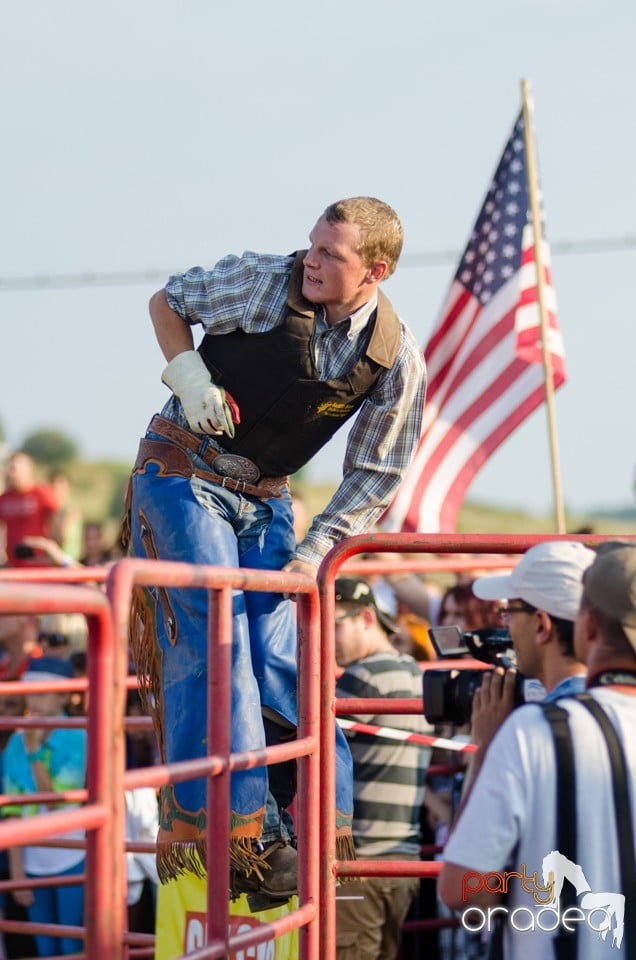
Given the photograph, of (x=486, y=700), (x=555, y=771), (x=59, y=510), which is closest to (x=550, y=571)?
(x=486, y=700)

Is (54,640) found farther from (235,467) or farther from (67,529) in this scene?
(235,467)

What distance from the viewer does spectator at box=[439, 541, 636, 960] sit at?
2633mm

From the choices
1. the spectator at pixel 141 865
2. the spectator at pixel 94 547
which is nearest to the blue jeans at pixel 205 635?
the spectator at pixel 141 865

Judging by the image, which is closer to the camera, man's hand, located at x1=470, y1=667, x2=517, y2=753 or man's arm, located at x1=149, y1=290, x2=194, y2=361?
man's hand, located at x1=470, y1=667, x2=517, y2=753

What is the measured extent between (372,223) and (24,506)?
7382mm

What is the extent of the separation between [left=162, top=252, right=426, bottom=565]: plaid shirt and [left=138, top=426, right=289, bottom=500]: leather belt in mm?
48

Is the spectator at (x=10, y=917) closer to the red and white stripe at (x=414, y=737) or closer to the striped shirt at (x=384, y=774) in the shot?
the striped shirt at (x=384, y=774)

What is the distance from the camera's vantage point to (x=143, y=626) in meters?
4.41

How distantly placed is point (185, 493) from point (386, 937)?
7.83 ft

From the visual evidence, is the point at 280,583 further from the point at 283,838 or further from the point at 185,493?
the point at 283,838

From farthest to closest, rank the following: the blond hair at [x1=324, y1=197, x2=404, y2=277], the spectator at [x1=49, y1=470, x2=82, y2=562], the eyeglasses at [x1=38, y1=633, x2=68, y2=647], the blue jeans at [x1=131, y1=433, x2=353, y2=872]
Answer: the spectator at [x1=49, y1=470, x2=82, y2=562] → the eyeglasses at [x1=38, y1=633, x2=68, y2=647] → the blond hair at [x1=324, y1=197, x2=404, y2=277] → the blue jeans at [x1=131, y1=433, x2=353, y2=872]

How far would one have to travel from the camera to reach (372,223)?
14.0ft

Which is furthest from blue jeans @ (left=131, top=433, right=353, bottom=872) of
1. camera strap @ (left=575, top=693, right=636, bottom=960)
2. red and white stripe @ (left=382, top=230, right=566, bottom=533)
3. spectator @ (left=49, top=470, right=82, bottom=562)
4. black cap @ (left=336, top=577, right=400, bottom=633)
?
spectator @ (left=49, top=470, right=82, bottom=562)

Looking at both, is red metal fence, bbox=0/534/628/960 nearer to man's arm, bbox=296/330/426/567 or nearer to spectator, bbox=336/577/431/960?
man's arm, bbox=296/330/426/567
